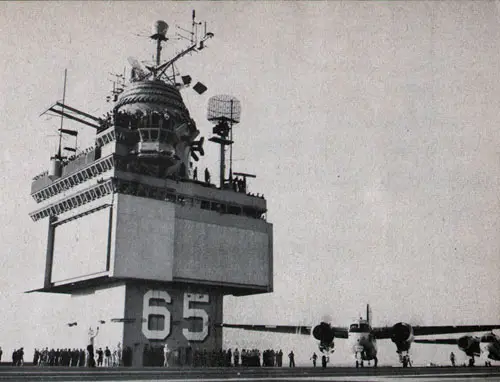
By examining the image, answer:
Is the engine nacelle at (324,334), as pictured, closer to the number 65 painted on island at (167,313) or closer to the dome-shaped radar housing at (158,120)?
the number 65 painted on island at (167,313)

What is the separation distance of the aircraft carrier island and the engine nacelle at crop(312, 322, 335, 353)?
413 inches

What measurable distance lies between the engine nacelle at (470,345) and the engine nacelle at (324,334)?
17.0 metres

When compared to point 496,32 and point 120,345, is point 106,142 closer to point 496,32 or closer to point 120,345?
point 120,345

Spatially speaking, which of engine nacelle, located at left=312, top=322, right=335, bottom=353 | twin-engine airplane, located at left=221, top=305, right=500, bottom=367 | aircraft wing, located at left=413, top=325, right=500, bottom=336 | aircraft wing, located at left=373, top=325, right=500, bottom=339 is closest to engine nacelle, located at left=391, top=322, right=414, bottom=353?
twin-engine airplane, located at left=221, top=305, right=500, bottom=367

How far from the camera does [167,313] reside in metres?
55.0

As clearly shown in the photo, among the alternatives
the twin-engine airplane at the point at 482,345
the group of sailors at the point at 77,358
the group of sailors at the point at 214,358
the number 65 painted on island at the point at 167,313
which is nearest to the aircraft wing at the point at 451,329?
the twin-engine airplane at the point at 482,345

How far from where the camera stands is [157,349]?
53375 millimetres

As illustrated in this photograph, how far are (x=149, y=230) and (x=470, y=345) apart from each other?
33.8 m

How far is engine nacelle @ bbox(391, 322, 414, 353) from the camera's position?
1997 inches

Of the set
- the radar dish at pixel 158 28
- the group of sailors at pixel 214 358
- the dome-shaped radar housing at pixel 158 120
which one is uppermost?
the radar dish at pixel 158 28

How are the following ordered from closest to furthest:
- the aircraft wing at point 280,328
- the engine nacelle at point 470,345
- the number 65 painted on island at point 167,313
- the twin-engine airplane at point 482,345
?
the number 65 painted on island at point 167,313, the twin-engine airplane at point 482,345, the engine nacelle at point 470,345, the aircraft wing at point 280,328

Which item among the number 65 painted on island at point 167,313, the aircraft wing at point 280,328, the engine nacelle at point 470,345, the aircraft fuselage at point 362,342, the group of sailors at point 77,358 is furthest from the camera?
the aircraft wing at point 280,328

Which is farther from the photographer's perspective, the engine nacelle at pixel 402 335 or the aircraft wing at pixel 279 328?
the aircraft wing at pixel 279 328

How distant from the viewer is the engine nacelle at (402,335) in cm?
5072
